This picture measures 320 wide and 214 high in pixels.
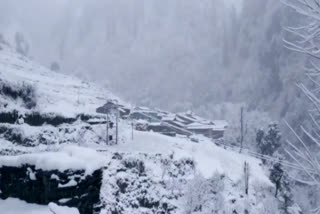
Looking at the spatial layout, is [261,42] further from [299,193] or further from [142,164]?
[142,164]

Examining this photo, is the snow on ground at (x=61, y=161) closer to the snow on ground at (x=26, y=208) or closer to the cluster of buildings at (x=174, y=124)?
the snow on ground at (x=26, y=208)

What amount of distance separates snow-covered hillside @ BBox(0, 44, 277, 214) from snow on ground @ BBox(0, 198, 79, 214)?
11.6m

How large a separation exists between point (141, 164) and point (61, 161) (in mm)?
18628

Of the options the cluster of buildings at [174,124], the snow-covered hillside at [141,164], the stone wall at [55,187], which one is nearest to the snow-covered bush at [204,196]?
the snow-covered hillside at [141,164]

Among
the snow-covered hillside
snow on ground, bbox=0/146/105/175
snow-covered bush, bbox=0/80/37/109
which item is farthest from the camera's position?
snow-covered bush, bbox=0/80/37/109

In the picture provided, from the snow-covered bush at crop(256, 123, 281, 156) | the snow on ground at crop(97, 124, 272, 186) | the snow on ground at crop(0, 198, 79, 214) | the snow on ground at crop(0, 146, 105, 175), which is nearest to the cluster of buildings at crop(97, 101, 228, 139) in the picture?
the snow-covered bush at crop(256, 123, 281, 156)

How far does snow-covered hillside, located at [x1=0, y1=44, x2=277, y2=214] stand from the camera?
2308 cm

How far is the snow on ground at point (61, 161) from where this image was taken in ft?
23.4

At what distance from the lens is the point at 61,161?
7.16 meters

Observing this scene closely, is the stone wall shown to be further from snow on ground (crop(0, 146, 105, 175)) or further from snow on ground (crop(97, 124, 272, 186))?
snow on ground (crop(97, 124, 272, 186))

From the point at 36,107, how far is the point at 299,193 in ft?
109

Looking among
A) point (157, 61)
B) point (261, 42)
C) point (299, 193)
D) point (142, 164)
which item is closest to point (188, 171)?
point (142, 164)

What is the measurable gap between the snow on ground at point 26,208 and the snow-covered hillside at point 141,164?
11.6 metres

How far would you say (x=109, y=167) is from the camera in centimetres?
2316
